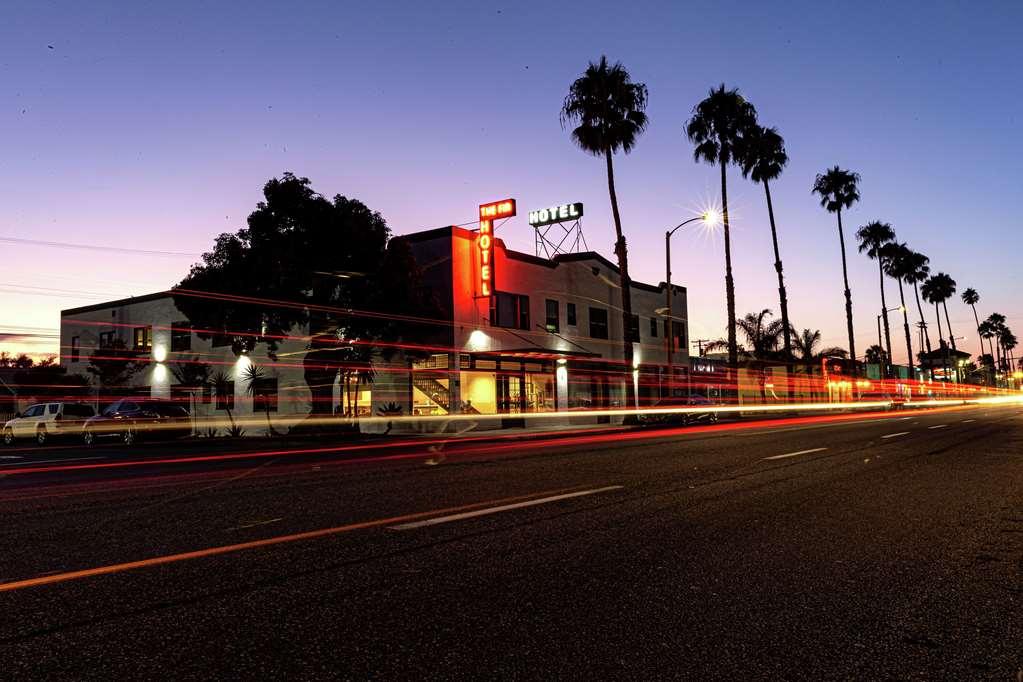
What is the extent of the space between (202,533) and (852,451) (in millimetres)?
11540

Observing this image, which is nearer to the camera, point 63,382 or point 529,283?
point 529,283

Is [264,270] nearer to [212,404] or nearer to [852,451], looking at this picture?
[212,404]

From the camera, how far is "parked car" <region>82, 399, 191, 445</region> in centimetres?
2481

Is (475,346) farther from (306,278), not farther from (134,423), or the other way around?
(134,423)

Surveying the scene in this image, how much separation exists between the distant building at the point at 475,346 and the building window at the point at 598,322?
66 millimetres

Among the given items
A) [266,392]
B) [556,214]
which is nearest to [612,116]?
[556,214]

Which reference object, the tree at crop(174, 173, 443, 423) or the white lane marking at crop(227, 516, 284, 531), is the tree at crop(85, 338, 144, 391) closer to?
the tree at crop(174, 173, 443, 423)

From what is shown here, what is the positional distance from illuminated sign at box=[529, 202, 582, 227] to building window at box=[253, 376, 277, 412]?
1639cm

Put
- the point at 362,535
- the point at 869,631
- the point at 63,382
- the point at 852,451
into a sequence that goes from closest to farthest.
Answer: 1. the point at 869,631
2. the point at 362,535
3. the point at 852,451
4. the point at 63,382

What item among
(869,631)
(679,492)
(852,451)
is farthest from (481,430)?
(869,631)

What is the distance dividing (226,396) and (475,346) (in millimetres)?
13336

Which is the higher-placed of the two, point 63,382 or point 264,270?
point 264,270

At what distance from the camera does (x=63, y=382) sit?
141 feet

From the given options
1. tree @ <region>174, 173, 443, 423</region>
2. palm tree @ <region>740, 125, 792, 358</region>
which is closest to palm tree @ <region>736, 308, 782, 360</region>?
palm tree @ <region>740, 125, 792, 358</region>
